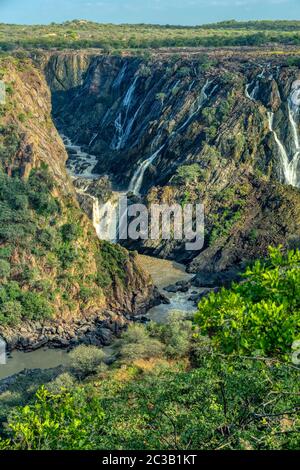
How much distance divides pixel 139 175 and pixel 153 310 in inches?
963

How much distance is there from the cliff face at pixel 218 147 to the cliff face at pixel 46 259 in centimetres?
823

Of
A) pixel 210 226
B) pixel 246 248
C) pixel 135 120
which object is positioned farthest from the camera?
pixel 135 120

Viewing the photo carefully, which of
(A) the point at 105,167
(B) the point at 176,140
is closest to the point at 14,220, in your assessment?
(B) the point at 176,140

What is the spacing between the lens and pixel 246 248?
51062mm

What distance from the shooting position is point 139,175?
65875mm

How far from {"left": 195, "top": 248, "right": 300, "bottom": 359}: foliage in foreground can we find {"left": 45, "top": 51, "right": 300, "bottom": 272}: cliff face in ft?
112

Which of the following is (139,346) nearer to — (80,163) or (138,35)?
(80,163)

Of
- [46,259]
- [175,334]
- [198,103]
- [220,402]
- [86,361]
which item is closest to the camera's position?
[220,402]

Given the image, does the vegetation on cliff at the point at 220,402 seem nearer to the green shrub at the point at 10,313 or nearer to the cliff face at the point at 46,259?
the green shrub at the point at 10,313

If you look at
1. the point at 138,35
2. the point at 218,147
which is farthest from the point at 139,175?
the point at 138,35

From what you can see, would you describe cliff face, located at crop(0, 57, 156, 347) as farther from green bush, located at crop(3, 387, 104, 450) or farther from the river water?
green bush, located at crop(3, 387, 104, 450)

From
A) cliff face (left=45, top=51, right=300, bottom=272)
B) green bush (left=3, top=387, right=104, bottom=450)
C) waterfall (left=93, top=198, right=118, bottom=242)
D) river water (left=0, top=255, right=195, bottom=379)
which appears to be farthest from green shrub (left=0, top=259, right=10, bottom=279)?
green bush (left=3, top=387, right=104, bottom=450)
